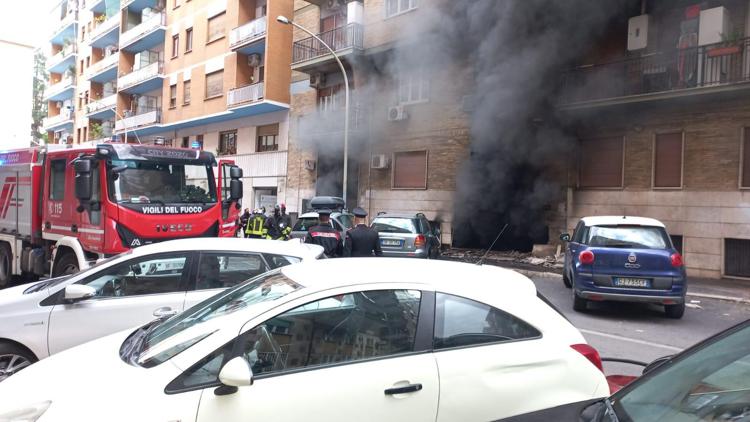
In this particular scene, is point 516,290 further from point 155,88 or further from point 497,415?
point 155,88

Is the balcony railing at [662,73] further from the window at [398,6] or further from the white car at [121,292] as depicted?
the white car at [121,292]

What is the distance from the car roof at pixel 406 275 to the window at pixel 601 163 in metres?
12.2

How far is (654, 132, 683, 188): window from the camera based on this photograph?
1241cm

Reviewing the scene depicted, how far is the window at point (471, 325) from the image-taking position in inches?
91.4

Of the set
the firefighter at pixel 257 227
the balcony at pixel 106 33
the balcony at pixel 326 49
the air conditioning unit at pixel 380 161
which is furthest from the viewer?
the balcony at pixel 106 33

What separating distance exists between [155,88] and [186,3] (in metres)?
6.64

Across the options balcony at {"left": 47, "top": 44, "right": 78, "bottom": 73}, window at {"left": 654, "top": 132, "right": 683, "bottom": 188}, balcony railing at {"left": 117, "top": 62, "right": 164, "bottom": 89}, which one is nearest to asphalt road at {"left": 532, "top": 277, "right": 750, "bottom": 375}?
window at {"left": 654, "top": 132, "right": 683, "bottom": 188}

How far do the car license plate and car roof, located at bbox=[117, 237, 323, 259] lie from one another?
4631mm

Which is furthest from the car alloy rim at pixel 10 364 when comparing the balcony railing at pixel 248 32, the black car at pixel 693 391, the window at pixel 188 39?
the window at pixel 188 39

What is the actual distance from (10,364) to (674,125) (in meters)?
13.9

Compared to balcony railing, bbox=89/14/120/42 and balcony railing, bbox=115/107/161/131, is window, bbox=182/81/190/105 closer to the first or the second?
balcony railing, bbox=115/107/161/131

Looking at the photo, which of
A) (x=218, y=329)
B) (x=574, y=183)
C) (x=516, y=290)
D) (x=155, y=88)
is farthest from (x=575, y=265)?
(x=155, y=88)

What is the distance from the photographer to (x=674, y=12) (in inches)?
500

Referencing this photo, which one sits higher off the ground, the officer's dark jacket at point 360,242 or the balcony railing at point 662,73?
the balcony railing at point 662,73
